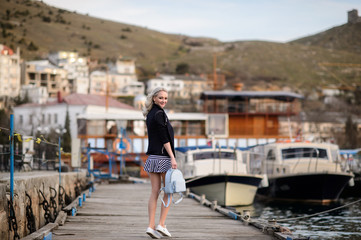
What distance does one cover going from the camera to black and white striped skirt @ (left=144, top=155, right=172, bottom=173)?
306 inches

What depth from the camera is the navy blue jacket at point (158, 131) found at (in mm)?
7734

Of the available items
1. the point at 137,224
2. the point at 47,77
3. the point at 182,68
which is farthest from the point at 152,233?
the point at 182,68

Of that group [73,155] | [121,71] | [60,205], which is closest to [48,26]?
[121,71]

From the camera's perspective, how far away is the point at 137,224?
10102 mm

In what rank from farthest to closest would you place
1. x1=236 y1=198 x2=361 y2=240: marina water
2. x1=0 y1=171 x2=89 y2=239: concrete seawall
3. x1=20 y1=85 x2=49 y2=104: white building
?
x1=20 y1=85 x2=49 y2=104: white building < x1=236 y1=198 x2=361 y2=240: marina water < x1=0 y1=171 x2=89 y2=239: concrete seawall

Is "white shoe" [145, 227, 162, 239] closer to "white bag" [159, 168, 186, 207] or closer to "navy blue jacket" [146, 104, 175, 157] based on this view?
"white bag" [159, 168, 186, 207]

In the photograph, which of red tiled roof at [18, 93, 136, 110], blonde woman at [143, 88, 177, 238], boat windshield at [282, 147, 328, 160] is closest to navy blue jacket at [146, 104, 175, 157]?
blonde woman at [143, 88, 177, 238]

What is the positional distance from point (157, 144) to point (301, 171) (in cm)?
2145

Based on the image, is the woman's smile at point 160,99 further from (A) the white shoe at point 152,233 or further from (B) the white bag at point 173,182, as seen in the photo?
(A) the white shoe at point 152,233

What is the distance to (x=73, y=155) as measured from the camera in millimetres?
26062

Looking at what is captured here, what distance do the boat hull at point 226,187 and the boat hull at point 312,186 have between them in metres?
3.01

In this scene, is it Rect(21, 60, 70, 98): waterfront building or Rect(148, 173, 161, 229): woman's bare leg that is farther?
Rect(21, 60, 70, 98): waterfront building

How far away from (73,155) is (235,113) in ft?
98.7

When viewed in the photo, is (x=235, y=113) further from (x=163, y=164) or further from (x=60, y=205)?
(x=163, y=164)
